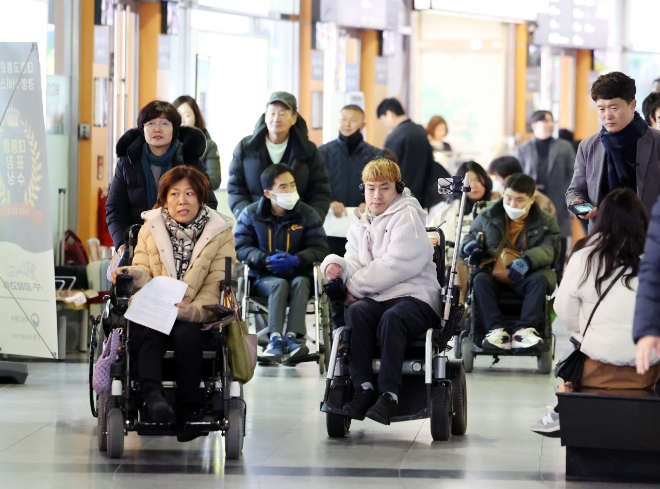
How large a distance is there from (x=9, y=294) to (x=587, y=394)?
353cm

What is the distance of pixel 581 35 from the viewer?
632 inches

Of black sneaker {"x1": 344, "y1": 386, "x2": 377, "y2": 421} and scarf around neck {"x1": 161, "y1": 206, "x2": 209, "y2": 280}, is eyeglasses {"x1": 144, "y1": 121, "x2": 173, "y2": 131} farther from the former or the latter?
black sneaker {"x1": 344, "y1": 386, "x2": 377, "y2": 421}

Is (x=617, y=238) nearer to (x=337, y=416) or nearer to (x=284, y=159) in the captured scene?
(x=337, y=416)

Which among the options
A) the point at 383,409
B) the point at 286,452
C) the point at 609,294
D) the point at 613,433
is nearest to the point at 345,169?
the point at 383,409

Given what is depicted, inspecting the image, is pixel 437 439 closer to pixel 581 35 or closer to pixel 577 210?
pixel 577 210

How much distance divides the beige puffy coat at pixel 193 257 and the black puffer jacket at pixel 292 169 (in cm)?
259

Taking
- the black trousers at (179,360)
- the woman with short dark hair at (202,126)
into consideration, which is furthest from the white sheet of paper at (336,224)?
the black trousers at (179,360)

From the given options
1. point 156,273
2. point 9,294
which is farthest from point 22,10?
point 156,273

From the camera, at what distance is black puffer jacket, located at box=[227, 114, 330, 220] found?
7641 millimetres

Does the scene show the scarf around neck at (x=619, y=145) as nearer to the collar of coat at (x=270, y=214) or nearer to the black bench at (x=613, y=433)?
the black bench at (x=613, y=433)

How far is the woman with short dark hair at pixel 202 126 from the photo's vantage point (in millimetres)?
7809

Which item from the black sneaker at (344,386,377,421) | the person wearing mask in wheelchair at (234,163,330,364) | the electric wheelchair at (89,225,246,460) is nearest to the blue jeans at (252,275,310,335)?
the person wearing mask in wheelchair at (234,163,330,364)

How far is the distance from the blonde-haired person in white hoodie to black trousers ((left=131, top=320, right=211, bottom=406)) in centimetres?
131

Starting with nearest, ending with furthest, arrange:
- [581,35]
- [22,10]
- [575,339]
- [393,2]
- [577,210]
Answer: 1. [575,339]
2. [577,210]
3. [22,10]
4. [393,2]
5. [581,35]
